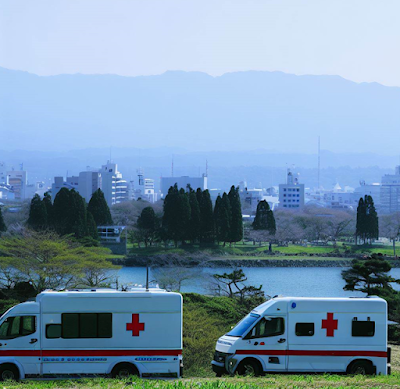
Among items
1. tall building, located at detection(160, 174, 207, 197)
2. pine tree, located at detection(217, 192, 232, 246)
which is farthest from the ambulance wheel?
tall building, located at detection(160, 174, 207, 197)

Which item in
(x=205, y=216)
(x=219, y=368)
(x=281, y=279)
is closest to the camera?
(x=219, y=368)

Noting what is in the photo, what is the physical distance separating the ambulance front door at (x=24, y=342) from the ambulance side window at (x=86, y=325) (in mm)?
387

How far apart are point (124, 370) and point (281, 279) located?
138 ft

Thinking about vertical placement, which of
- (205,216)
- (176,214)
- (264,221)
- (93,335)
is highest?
(176,214)

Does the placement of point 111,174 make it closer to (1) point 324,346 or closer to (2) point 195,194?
(2) point 195,194

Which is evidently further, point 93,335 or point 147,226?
point 147,226

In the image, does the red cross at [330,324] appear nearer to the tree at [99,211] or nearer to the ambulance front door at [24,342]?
the ambulance front door at [24,342]

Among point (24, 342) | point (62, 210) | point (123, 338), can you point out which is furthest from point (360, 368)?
point (62, 210)

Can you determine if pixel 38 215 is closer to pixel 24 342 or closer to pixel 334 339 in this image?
pixel 24 342

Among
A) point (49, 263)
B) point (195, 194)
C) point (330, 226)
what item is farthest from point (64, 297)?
point (330, 226)

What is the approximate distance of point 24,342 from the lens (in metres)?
9.93

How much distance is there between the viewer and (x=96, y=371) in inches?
389

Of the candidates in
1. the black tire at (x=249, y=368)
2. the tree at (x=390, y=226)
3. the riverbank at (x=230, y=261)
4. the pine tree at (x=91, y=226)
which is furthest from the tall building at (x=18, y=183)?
the black tire at (x=249, y=368)

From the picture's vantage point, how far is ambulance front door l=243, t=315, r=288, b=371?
400 inches
